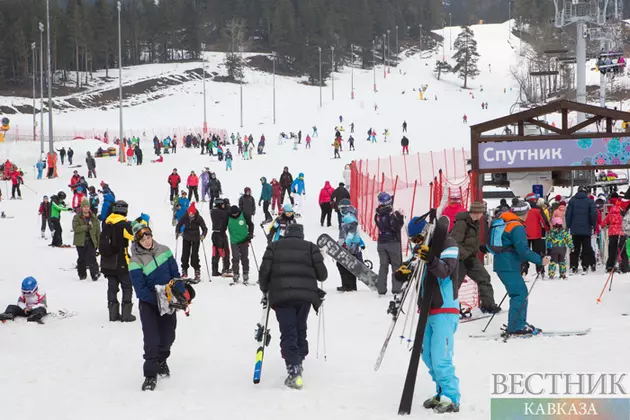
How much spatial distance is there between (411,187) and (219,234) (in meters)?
13.2

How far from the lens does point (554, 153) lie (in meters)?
13.0

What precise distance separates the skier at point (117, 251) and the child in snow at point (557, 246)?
667 cm

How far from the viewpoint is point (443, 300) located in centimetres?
596

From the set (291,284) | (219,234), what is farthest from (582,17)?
(291,284)

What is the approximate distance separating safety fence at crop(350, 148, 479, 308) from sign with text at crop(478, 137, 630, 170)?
87 cm

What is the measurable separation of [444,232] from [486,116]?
2841 inches

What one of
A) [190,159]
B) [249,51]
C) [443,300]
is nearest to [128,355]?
[443,300]

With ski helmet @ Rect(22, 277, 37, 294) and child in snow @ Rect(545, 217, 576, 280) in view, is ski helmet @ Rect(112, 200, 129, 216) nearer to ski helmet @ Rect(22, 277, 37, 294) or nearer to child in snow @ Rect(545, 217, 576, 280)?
ski helmet @ Rect(22, 277, 37, 294)

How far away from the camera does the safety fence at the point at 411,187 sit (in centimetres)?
1608

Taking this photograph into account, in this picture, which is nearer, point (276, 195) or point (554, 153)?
point (554, 153)

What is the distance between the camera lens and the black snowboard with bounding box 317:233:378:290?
442 inches

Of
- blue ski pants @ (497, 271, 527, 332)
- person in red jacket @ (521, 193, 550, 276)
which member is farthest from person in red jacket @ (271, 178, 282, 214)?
blue ski pants @ (497, 271, 527, 332)

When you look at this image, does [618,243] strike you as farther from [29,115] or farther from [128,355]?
[29,115]

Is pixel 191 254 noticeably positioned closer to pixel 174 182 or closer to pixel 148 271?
pixel 148 271
